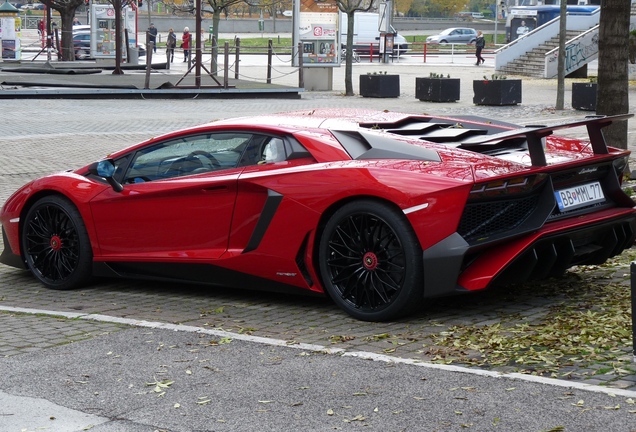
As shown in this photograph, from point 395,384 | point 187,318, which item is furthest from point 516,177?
point 187,318

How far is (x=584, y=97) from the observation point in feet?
81.9

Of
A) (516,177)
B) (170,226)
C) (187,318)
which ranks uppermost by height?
(516,177)

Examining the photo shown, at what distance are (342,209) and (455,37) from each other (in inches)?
2715

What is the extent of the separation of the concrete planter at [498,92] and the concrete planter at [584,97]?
1.93 m

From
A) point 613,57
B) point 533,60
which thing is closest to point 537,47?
point 533,60

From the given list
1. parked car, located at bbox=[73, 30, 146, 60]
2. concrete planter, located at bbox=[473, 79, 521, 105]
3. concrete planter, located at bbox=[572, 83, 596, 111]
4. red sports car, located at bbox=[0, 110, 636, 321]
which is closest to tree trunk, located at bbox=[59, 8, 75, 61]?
parked car, located at bbox=[73, 30, 146, 60]

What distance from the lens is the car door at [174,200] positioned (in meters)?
6.87

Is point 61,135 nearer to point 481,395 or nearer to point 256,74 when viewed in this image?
point 481,395

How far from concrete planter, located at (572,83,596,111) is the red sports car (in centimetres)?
1807

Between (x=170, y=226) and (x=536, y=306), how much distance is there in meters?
2.45

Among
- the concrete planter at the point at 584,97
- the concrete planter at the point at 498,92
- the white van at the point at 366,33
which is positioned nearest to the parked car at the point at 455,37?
the white van at the point at 366,33

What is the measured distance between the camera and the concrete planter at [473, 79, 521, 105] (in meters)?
26.6

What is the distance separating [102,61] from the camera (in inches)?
1805

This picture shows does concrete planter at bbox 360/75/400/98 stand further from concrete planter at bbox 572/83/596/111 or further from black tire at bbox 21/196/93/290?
black tire at bbox 21/196/93/290
